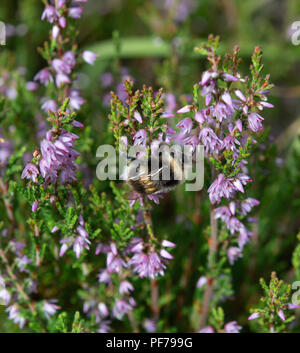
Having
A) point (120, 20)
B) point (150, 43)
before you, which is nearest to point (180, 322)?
point (150, 43)

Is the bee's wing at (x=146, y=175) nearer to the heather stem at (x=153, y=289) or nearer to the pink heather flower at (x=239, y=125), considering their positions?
the heather stem at (x=153, y=289)

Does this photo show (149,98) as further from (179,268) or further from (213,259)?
(179,268)

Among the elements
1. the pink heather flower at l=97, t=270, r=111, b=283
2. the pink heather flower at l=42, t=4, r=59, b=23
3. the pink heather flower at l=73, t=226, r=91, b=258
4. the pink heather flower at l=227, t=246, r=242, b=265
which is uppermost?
the pink heather flower at l=42, t=4, r=59, b=23

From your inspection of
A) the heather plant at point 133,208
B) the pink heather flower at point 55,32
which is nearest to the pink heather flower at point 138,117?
the heather plant at point 133,208

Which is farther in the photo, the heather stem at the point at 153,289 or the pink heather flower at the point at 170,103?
the pink heather flower at the point at 170,103

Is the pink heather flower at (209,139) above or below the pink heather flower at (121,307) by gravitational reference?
above

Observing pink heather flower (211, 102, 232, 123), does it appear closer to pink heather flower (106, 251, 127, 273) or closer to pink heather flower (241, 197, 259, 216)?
pink heather flower (241, 197, 259, 216)

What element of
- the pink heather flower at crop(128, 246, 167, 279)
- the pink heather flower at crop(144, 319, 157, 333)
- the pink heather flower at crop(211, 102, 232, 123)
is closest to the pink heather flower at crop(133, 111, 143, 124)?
the pink heather flower at crop(211, 102, 232, 123)
